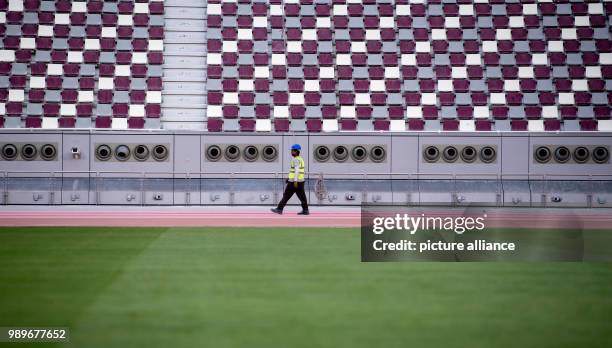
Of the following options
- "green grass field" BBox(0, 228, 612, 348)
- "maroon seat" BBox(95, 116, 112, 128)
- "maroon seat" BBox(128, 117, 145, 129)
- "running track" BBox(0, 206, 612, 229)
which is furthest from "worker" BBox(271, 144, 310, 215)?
"maroon seat" BBox(95, 116, 112, 128)

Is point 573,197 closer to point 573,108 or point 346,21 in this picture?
point 573,108

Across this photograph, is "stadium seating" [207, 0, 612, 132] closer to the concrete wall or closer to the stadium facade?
the stadium facade

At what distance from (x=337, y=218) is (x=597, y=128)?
12285mm

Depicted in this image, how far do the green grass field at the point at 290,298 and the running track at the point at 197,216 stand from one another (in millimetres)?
4765

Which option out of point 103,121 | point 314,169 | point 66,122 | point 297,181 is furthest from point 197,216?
point 66,122

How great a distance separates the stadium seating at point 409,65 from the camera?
1004 inches

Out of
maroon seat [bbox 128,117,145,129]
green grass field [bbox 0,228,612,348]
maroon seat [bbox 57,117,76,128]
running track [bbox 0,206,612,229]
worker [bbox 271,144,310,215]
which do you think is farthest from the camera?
maroon seat [bbox 128,117,145,129]

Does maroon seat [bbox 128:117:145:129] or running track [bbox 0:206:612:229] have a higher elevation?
maroon seat [bbox 128:117:145:129]

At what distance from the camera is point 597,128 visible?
83.8 feet

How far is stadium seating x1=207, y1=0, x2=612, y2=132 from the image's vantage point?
25500mm

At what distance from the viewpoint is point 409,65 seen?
26.8 metres

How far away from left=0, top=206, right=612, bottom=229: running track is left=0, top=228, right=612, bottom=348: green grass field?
476cm

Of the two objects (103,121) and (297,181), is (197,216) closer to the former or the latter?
(297,181)

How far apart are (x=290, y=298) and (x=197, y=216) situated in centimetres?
1174
